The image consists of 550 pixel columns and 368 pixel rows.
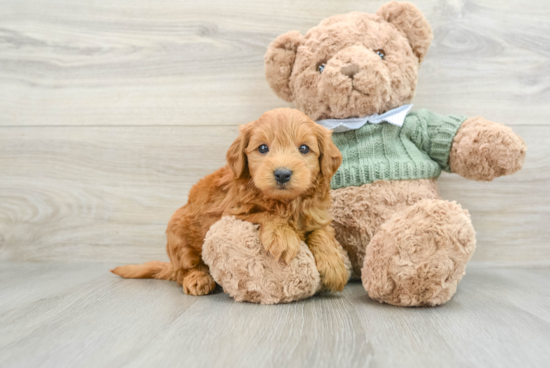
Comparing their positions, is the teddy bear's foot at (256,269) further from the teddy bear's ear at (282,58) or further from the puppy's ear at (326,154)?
the teddy bear's ear at (282,58)

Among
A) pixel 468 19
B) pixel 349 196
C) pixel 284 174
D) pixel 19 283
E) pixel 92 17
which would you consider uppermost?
pixel 92 17

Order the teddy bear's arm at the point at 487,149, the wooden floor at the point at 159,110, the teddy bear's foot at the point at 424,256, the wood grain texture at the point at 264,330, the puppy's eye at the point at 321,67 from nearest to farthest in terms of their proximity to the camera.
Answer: the wood grain texture at the point at 264,330 → the teddy bear's foot at the point at 424,256 → the teddy bear's arm at the point at 487,149 → the puppy's eye at the point at 321,67 → the wooden floor at the point at 159,110

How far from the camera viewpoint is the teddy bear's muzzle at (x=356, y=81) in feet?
3.45

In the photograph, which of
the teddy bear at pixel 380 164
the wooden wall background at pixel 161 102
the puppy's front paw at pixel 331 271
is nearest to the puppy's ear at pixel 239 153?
the teddy bear at pixel 380 164

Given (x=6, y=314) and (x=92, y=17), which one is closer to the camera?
(x=6, y=314)

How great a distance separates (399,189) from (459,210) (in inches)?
7.3

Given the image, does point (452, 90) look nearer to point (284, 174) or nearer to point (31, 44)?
point (284, 174)

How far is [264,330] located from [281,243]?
0.19 m

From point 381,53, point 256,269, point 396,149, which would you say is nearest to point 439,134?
point 396,149

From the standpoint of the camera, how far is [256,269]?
90cm

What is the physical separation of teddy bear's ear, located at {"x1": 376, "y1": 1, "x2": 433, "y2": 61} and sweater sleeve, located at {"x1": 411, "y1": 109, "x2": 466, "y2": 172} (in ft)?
0.68

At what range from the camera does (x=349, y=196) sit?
109 cm

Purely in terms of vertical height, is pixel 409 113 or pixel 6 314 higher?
pixel 409 113

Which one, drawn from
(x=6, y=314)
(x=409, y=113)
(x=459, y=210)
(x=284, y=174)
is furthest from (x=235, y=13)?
(x=6, y=314)
